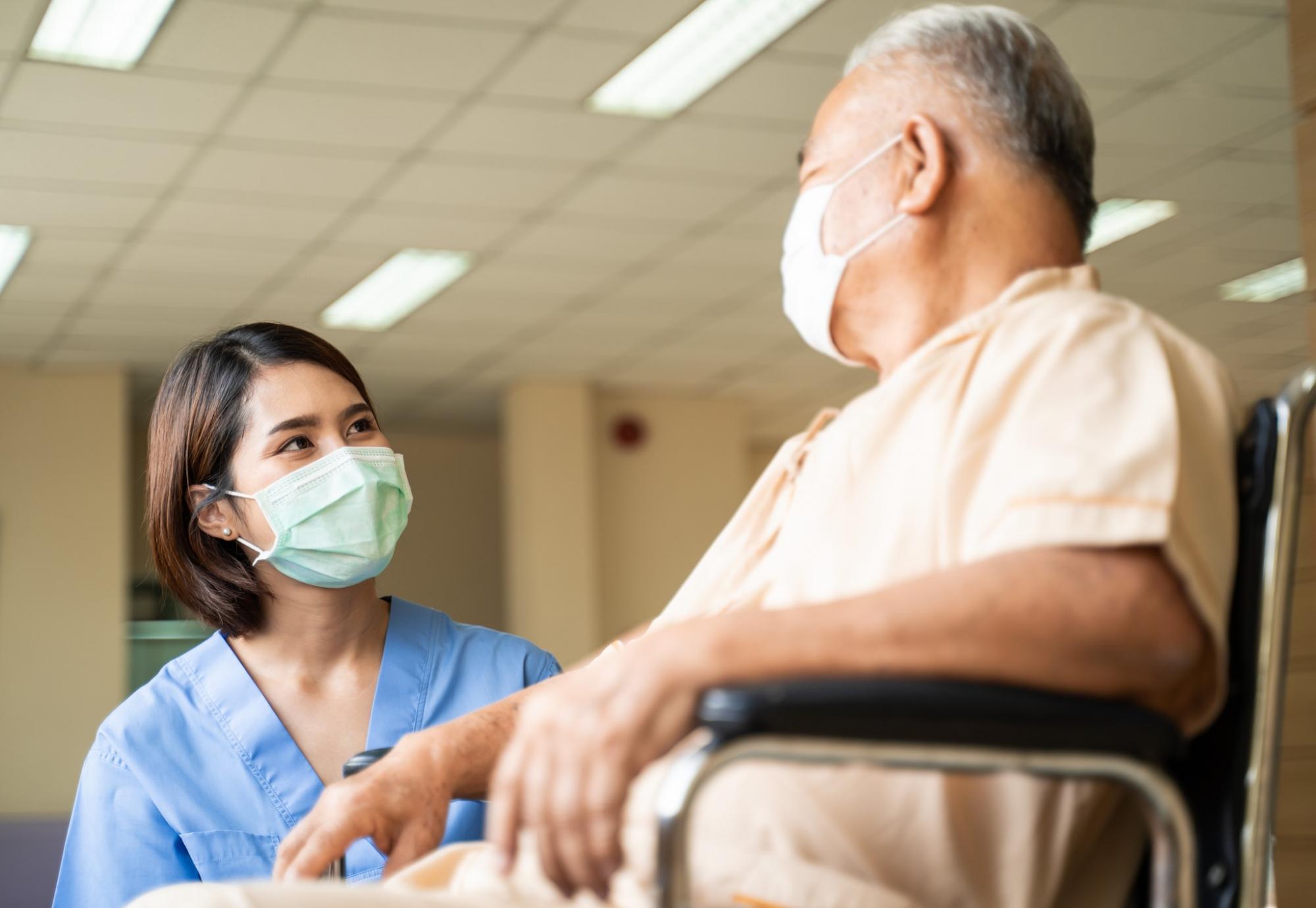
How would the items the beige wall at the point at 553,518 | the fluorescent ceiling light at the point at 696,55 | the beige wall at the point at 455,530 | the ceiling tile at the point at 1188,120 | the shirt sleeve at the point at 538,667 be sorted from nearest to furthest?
the shirt sleeve at the point at 538,667 < the fluorescent ceiling light at the point at 696,55 < the ceiling tile at the point at 1188,120 < the beige wall at the point at 553,518 < the beige wall at the point at 455,530

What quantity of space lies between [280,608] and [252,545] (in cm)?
10

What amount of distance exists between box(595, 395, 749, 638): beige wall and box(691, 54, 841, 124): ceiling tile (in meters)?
5.09

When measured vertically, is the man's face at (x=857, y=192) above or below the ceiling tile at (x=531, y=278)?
below

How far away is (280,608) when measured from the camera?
2031 mm

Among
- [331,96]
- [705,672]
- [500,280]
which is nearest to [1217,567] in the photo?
[705,672]

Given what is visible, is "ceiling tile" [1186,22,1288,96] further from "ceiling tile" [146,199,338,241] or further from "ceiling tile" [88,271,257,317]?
"ceiling tile" [88,271,257,317]

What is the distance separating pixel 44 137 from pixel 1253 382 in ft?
26.7

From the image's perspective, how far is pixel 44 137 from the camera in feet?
16.6

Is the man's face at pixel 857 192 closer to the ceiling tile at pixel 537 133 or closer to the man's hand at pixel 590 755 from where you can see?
the man's hand at pixel 590 755

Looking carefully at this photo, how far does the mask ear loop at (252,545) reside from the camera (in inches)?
79.7

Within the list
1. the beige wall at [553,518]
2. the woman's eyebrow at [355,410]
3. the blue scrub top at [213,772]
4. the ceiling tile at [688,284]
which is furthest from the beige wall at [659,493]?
the blue scrub top at [213,772]

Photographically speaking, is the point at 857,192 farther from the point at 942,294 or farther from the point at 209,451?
the point at 209,451

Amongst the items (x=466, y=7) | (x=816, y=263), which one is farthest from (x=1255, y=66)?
(x=816, y=263)

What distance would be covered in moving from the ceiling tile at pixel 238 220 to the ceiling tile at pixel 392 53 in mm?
1447
